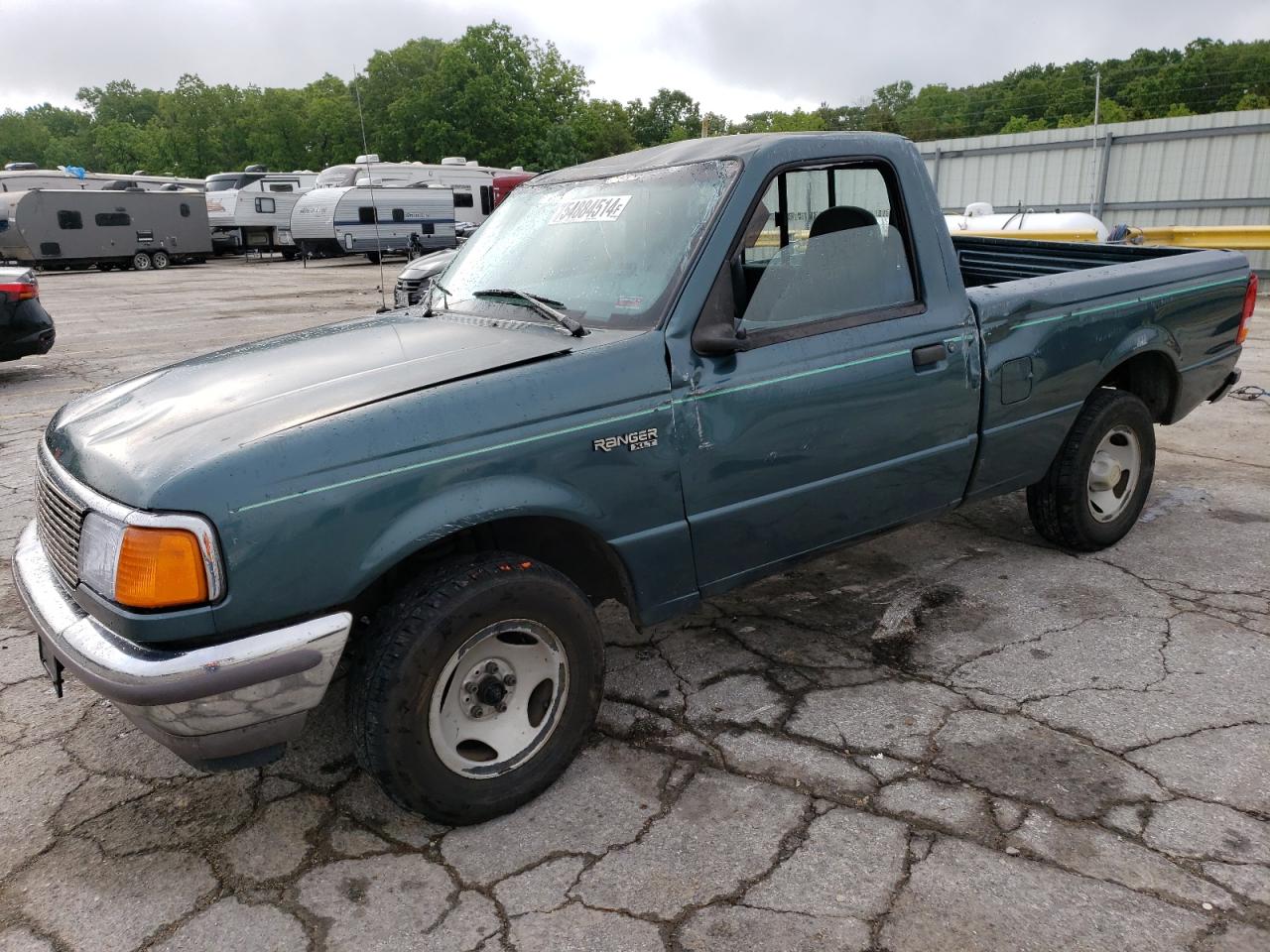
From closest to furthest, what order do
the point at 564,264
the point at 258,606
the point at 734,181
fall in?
1. the point at 258,606
2. the point at 734,181
3. the point at 564,264

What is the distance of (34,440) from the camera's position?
23.4ft

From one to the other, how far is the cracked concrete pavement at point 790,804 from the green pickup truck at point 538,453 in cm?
34

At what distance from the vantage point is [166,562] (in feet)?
7.13

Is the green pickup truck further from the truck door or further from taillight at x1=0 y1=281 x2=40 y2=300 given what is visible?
taillight at x1=0 y1=281 x2=40 y2=300

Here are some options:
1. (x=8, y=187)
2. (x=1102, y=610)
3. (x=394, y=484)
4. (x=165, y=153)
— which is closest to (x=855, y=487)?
(x=1102, y=610)

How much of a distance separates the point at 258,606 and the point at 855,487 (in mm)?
1995

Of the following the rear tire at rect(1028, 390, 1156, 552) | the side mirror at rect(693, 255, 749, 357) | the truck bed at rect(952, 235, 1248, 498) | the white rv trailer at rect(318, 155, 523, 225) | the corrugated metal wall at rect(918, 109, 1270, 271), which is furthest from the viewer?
the white rv trailer at rect(318, 155, 523, 225)

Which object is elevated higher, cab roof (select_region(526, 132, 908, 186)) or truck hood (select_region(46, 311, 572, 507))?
cab roof (select_region(526, 132, 908, 186))

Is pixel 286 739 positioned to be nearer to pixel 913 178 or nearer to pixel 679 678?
pixel 679 678

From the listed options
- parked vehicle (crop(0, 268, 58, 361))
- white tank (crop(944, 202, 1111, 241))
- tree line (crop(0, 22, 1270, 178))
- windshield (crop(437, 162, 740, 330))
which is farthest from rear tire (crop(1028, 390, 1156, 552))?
tree line (crop(0, 22, 1270, 178))

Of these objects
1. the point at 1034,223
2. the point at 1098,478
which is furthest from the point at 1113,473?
the point at 1034,223

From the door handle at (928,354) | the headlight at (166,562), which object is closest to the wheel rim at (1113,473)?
the door handle at (928,354)

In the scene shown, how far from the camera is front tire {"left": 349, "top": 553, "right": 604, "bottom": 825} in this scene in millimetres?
2420

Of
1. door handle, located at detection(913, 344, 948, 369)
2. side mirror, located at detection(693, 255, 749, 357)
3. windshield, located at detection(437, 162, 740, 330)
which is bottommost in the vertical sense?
door handle, located at detection(913, 344, 948, 369)
